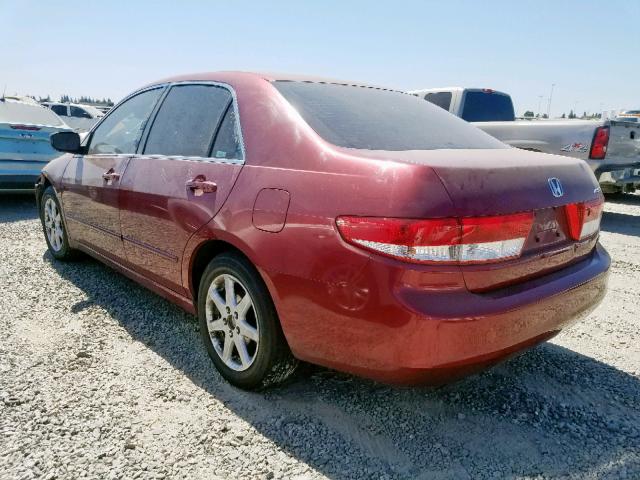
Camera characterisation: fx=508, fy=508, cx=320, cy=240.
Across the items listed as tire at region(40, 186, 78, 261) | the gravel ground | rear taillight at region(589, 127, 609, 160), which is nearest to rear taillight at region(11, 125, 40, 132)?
tire at region(40, 186, 78, 261)

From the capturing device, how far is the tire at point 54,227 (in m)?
4.45

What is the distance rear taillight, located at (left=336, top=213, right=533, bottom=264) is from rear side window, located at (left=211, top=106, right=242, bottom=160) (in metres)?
0.84

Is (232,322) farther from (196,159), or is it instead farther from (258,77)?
(258,77)

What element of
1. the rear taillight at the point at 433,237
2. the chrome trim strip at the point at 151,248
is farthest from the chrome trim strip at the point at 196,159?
the rear taillight at the point at 433,237

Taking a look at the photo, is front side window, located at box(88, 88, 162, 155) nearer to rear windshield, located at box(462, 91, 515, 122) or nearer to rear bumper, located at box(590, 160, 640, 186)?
rear bumper, located at box(590, 160, 640, 186)

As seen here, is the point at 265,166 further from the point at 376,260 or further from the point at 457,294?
the point at 457,294

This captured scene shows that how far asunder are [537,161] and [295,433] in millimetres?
1588

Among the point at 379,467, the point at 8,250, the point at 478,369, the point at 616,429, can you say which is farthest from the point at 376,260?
the point at 8,250

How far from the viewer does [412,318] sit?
1.79 metres

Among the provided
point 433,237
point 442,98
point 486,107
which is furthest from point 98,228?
point 486,107

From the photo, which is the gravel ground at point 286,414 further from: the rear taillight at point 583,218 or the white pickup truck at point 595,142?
the white pickup truck at point 595,142

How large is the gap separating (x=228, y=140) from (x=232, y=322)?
916mm

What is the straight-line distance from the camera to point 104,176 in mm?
3477

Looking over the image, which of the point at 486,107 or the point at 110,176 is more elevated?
the point at 486,107
